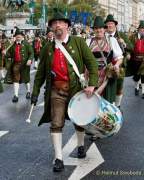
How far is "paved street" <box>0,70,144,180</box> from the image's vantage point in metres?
6.58

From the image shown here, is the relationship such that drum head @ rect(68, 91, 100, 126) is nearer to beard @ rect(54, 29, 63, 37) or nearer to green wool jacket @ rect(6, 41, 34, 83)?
beard @ rect(54, 29, 63, 37)

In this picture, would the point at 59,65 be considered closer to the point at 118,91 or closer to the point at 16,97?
the point at 118,91

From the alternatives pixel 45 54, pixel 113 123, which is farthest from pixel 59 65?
pixel 113 123

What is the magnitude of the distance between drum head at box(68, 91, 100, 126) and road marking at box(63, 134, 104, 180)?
1.71ft

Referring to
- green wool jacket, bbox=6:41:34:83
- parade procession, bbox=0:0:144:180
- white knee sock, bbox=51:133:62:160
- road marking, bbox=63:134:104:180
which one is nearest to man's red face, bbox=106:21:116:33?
parade procession, bbox=0:0:144:180

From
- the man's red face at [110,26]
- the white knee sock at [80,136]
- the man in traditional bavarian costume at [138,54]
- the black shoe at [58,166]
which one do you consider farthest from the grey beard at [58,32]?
the man in traditional bavarian costume at [138,54]

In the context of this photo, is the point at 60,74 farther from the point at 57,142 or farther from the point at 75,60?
the point at 57,142

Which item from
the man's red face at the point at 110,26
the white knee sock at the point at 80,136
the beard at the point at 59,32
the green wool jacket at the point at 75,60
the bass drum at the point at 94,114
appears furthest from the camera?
the man's red face at the point at 110,26

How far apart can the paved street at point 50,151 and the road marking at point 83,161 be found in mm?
13

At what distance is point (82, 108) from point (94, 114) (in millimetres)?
172

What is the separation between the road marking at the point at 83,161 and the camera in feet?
21.6

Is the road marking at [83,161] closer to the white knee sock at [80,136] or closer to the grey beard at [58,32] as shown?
the white knee sock at [80,136]

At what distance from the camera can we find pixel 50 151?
7707 mm

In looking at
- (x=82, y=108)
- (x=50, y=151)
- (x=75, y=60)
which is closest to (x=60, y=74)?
(x=75, y=60)
